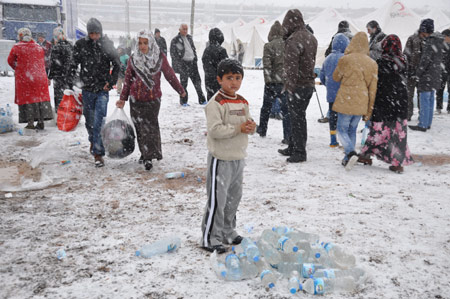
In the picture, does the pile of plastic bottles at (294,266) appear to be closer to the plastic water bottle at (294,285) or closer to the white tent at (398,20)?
the plastic water bottle at (294,285)

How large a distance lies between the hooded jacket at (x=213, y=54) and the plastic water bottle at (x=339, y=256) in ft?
16.2

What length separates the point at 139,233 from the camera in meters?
3.50

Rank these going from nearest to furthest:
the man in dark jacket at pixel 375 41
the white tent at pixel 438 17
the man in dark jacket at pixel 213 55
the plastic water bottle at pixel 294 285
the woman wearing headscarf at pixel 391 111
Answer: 1. the plastic water bottle at pixel 294 285
2. the woman wearing headscarf at pixel 391 111
3. the man in dark jacket at pixel 375 41
4. the man in dark jacket at pixel 213 55
5. the white tent at pixel 438 17

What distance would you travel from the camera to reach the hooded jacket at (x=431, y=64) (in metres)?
7.54

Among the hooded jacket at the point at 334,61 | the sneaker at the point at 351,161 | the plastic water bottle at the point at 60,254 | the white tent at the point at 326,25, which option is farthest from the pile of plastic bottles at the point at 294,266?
the white tent at the point at 326,25

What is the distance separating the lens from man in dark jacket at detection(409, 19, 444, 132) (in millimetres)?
7570

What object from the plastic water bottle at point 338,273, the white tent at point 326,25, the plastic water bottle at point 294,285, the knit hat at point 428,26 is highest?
the white tent at point 326,25

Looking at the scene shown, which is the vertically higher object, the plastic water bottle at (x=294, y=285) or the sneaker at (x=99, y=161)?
the sneaker at (x=99, y=161)

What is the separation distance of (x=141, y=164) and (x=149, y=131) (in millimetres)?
628

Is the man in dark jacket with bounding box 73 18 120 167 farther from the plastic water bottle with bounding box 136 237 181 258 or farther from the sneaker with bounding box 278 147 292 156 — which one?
the sneaker with bounding box 278 147 292 156

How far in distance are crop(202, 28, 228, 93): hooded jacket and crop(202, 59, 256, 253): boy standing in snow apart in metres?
4.30

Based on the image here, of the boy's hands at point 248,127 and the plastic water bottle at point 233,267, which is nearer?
the plastic water bottle at point 233,267

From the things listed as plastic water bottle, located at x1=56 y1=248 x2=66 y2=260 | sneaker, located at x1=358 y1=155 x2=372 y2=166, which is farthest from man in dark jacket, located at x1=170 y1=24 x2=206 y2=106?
plastic water bottle, located at x1=56 y1=248 x2=66 y2=260

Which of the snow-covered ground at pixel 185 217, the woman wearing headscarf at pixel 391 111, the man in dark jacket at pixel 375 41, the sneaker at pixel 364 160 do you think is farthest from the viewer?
the man in dark jacket at pixel 375 41
